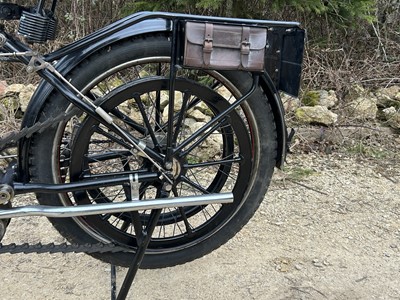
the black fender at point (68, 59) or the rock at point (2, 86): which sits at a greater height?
the black fender at point (68, 59)

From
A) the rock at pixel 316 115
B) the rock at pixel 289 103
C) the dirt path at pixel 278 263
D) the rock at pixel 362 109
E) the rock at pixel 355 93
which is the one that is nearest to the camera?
the dirt path at pixel 278 263

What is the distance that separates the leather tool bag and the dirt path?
1273mm

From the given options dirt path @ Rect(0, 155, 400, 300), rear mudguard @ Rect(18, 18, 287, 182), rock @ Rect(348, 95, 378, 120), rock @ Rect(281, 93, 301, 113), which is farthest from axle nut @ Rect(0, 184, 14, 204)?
rock @ Rect(348, 95, 378, 120)

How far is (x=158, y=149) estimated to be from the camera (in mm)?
2121

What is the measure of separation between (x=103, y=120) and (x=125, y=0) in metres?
4.10

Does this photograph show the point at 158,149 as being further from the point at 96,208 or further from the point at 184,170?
the point at 96,208

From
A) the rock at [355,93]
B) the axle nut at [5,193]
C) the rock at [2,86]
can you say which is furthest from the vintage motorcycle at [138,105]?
the rock at [355,93]

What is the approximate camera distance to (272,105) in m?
2.23

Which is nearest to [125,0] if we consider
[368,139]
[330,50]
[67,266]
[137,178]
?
[330,50]

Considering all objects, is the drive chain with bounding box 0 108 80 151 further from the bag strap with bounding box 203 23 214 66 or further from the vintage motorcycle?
the bag strap with bounding box 203 23 214 66

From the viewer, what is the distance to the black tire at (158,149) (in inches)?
78.7

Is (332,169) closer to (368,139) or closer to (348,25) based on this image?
(368,139)

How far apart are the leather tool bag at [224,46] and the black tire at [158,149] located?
135 millimetres

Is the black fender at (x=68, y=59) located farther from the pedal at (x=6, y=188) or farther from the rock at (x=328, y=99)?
the rock at (x=328, y=99)
